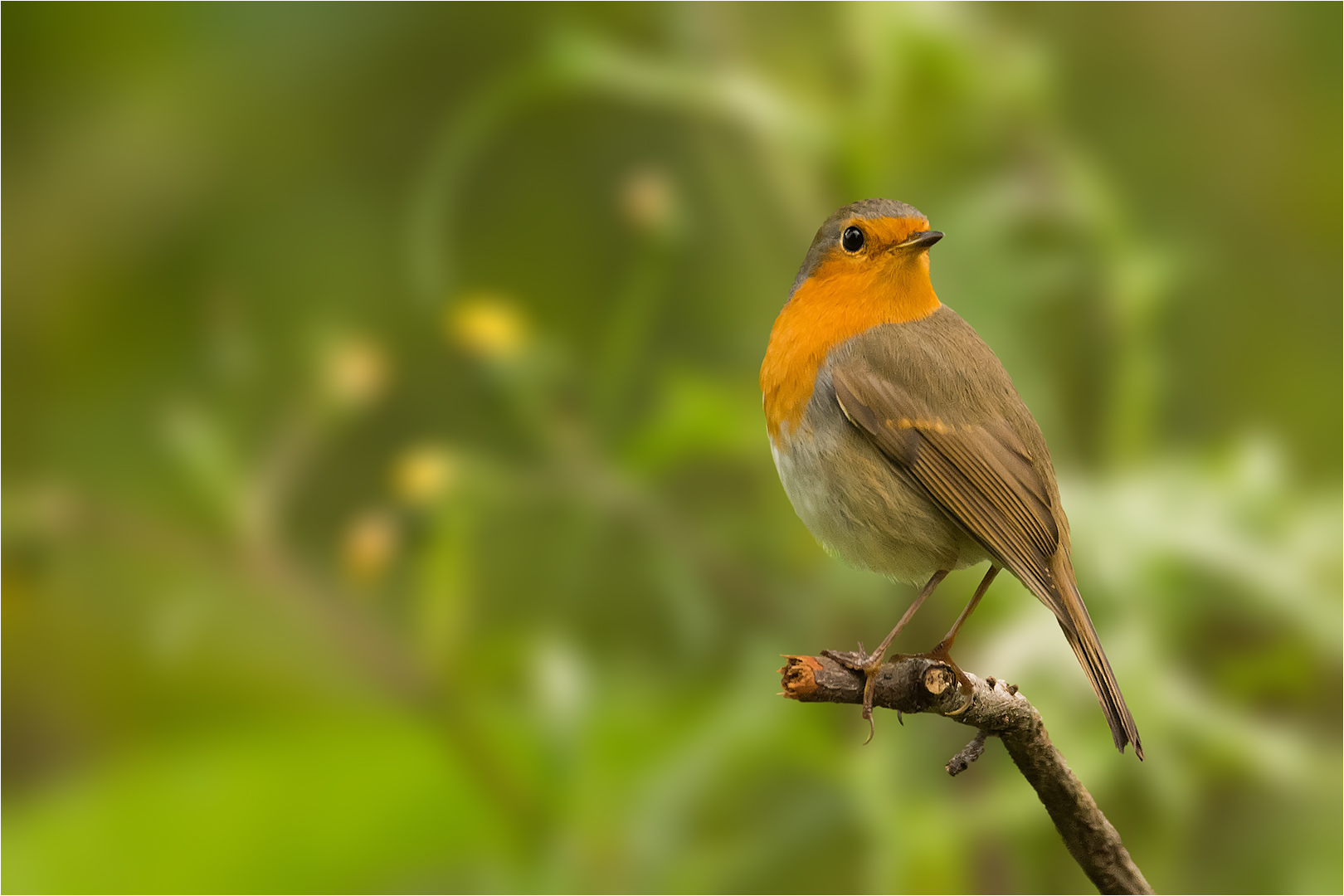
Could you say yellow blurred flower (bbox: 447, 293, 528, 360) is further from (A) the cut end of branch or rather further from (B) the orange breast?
(A) the cut end of branch

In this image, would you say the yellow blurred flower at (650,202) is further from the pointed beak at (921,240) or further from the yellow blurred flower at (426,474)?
the pointed beak at (921,240)

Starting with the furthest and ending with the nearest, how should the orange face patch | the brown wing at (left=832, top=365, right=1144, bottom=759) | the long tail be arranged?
the orange face patch, the brown wing at (left=832, top=365, right=1144, bottom=759), the long tail

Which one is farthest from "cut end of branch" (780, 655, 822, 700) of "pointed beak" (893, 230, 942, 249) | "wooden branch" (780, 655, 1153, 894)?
"pointed beak" (893, 230, 942, 249)

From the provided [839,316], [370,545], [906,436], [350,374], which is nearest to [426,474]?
[370,545]

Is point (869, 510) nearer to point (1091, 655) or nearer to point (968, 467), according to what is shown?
point (968, 467)

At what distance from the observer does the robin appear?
1.68 meters

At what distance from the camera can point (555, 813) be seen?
9.89ft

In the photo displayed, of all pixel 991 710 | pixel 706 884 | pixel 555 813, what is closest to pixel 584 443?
pixel 555 813

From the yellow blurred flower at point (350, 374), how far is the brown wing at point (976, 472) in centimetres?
184

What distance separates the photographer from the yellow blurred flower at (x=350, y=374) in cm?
325

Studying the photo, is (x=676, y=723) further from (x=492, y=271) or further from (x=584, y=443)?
(x=492, y=271)

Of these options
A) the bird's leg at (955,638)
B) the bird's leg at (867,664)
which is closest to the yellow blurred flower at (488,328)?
the bird's leg at (955,638)

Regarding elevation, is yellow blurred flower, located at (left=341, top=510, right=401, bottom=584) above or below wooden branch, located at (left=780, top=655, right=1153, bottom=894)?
above

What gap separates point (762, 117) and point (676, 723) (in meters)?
1.74
